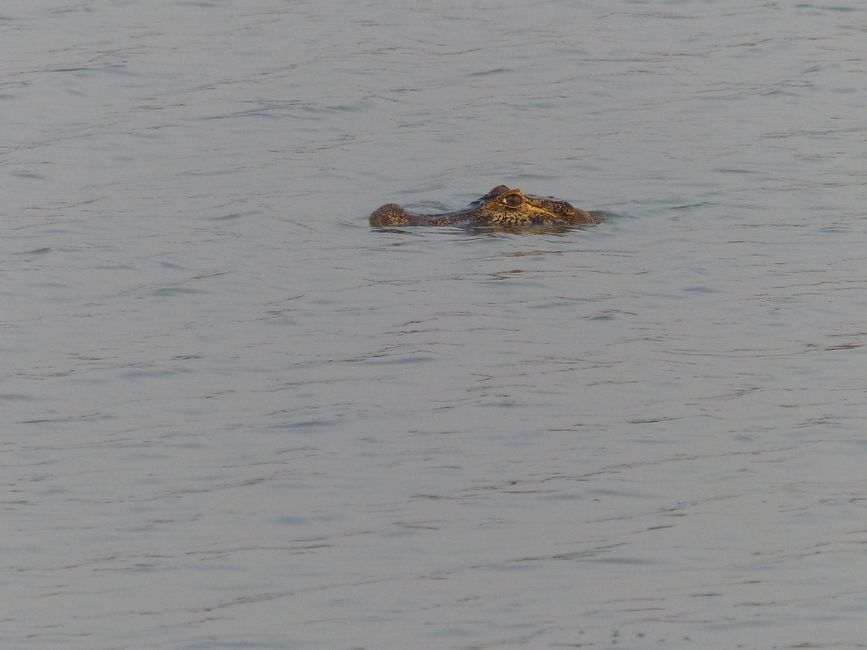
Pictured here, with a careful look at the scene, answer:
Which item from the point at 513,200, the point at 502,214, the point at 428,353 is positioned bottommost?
the point at 428,353

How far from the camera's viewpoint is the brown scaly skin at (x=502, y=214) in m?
11.9

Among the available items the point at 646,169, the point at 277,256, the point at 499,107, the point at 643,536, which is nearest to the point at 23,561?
the point at 643,536

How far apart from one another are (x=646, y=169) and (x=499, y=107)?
2701 mm

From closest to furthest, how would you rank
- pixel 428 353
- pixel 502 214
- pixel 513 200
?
pixel 428 353 < pixel 513 200 < pixel 502 214

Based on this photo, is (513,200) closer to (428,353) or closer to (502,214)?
(502,214)

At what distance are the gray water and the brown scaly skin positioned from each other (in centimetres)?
19

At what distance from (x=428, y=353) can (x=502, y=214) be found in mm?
3082

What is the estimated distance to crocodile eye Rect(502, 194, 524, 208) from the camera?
38.9 feet

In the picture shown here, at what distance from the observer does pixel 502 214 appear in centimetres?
1205

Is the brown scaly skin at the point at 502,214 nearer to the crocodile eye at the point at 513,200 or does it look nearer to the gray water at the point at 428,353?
the crocodile eye at the point at 513,200

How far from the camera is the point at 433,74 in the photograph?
17469 mm

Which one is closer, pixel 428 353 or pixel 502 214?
pixel 428 353

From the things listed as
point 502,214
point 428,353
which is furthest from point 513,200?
point 428,353

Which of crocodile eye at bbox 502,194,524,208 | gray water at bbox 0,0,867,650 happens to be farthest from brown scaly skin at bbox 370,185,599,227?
gray water at bbox 0,0,867,650
